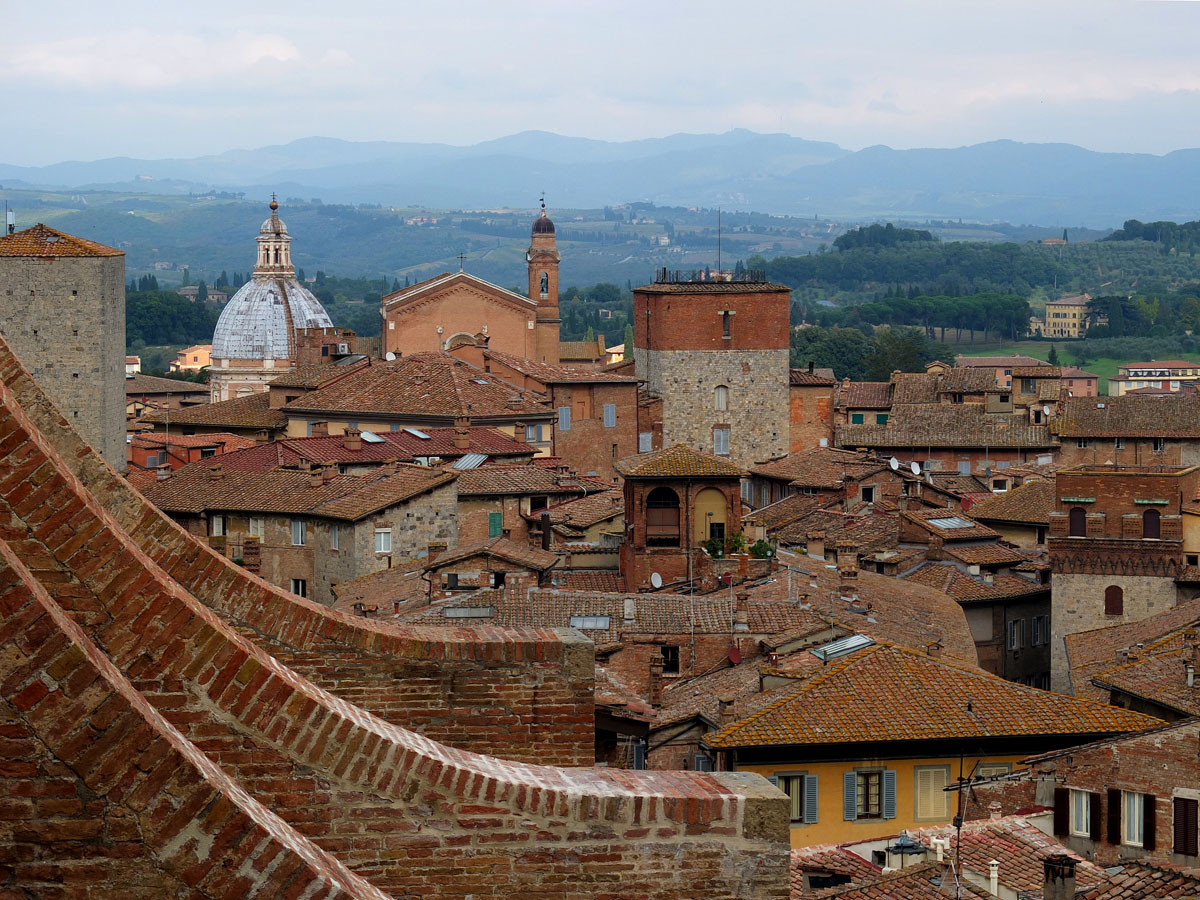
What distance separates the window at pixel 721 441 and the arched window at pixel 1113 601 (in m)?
27.1

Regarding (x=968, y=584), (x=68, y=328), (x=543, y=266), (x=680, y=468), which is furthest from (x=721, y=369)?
(x=543, y=266)

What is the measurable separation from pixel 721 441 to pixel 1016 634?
84.6ft

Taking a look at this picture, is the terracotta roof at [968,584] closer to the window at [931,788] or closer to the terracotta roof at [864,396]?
the window at [931,788]

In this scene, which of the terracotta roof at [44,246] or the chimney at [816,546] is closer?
the chimney at [816,546]

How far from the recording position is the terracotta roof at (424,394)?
5472cm

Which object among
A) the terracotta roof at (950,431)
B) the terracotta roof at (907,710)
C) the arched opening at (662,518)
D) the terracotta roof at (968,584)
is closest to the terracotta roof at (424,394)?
the terracotta roof at (950,431)

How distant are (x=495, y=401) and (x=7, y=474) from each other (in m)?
51.0

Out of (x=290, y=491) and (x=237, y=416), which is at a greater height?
(x=290, y=491)

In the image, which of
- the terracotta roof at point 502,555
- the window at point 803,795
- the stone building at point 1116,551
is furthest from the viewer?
the stone building at point 1116,551

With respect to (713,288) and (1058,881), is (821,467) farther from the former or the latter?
(1058,881)

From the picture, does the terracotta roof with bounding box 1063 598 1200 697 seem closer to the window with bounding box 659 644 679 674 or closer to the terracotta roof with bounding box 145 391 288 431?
the window with bounding box 659 644 679 674

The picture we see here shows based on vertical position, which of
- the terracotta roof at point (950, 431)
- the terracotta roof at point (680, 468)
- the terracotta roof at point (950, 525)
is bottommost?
the terracotta roof at point (950, 431)

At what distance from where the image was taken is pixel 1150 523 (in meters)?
35.6

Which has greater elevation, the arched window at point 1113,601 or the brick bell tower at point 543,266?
the brick bell tower at point 543,266
